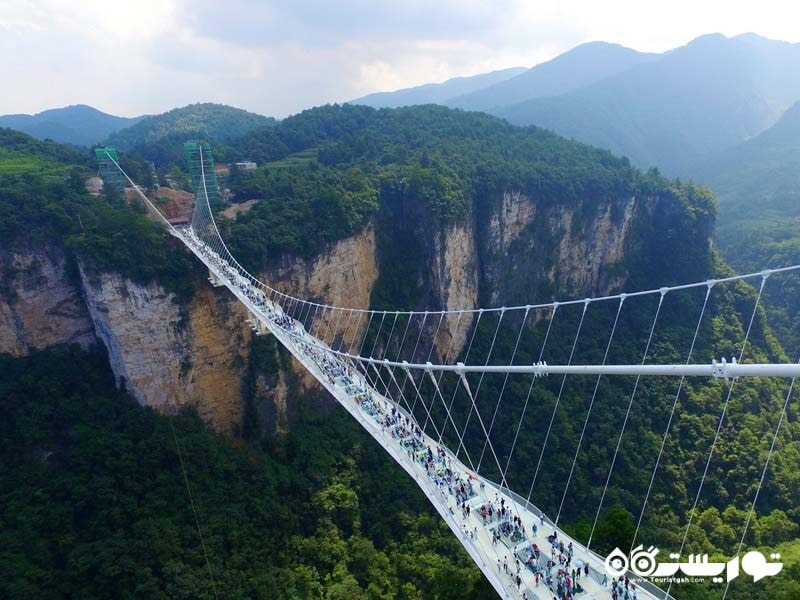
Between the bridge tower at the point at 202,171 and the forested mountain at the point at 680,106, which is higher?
the forested mountain at the point at 680,106

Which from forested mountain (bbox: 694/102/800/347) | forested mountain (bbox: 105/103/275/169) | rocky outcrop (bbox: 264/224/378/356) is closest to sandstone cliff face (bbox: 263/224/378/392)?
rocky outcrop (bbox: 264/224/378/356)

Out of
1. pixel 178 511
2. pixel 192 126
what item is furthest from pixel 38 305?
pixel 192 126

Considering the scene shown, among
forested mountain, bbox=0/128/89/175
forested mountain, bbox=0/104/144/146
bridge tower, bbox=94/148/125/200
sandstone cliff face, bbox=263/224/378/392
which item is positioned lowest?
sandstone cliff face, bbox=263/224/378/392

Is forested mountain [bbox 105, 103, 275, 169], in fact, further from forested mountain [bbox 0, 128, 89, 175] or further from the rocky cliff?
the rocky cliff

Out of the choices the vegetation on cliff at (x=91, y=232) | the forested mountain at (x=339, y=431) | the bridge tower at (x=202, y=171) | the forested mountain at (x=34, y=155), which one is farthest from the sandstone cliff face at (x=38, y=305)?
the forested mountain at (x=34, y=155)

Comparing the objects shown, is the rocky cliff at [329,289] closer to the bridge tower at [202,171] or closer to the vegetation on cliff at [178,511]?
the vegetation on cliff at [178,511]

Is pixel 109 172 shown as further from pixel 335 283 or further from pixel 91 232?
pixel 335 283
